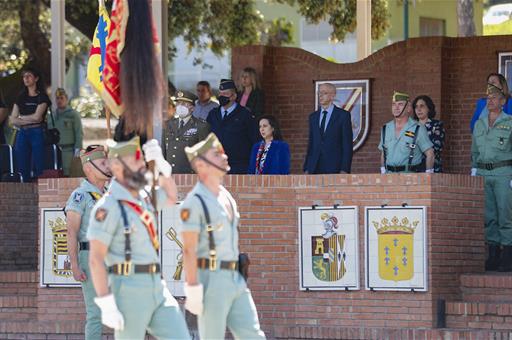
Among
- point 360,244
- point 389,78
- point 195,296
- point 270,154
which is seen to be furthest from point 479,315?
point 389,78

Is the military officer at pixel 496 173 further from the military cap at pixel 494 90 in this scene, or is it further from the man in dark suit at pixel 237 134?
the man in dark suit at pixel 237 134

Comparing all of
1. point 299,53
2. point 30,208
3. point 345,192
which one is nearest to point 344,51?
point 299,53

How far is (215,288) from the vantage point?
9492 mm

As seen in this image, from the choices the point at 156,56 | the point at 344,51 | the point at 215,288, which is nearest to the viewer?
the point at 215,288

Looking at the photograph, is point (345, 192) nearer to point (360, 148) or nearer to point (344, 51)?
point (360, 148)

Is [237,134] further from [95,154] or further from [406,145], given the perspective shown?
[95,154]

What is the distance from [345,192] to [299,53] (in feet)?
16.9

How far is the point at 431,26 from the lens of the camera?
33031mm

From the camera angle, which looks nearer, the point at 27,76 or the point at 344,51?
the point at 27,76

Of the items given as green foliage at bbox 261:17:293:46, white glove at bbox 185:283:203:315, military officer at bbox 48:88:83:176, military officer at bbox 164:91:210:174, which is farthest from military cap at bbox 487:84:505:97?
green foliage at bbox 261:17:293:46

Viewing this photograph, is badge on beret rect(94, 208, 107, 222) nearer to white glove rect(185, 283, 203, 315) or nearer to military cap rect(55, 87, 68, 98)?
white glove rect(185, 283, 203, 315)

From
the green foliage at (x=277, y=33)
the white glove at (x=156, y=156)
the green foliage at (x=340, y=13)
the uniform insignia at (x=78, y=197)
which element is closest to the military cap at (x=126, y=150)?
the white glove at (x=156, y=156)

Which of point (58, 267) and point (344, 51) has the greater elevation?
point (344, 51)

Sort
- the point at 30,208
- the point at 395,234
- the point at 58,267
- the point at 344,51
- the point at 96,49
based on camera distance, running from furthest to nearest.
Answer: the point at 344,51 < the point at 30,208 < the point at 58,267 < the point at 395,234 < the point at 96,49
